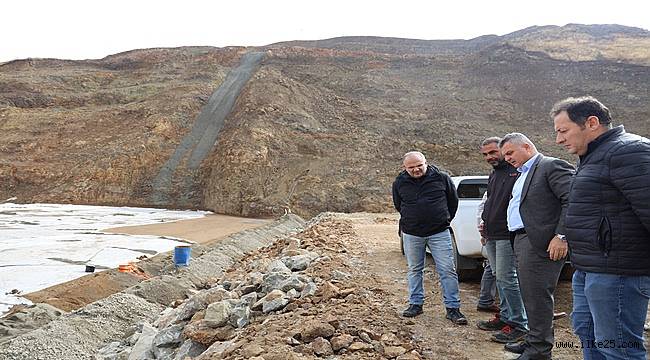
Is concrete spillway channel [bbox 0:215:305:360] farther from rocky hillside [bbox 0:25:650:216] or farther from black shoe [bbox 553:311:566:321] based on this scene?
rocky hillside [bbox 0:25:650:216]

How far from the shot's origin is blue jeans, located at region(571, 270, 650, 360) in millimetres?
2633

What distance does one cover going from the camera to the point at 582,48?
4312 centimetres

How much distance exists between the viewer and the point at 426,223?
520 centimetres

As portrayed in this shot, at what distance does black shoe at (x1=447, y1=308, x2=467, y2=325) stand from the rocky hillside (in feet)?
60.8

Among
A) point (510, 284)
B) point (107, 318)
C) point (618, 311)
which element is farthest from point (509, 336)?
point (107, 318)

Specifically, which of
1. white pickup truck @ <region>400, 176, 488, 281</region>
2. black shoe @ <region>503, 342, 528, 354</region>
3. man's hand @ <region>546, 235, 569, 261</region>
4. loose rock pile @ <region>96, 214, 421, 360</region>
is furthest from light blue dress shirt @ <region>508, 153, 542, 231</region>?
white pickup truck @ <region>400, 176, 488, 281</region>

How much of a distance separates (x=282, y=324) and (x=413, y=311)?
1.44 m

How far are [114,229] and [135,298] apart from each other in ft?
33.8

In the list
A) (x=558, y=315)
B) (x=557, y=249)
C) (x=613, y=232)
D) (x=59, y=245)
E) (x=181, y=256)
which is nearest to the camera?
(x=613, y=232)

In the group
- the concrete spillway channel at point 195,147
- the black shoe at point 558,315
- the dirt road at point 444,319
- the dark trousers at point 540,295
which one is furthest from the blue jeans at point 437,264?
the concrete spillway channel at point 195,147

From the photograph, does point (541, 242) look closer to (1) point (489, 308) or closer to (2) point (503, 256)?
(2) point (503, 256)

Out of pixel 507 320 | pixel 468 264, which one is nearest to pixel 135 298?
pixel 468 264

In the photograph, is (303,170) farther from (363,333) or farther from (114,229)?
(363,333)

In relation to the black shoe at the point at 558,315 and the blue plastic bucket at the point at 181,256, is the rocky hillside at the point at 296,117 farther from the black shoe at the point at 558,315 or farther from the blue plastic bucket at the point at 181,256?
the black shoe at the point at 558,315
